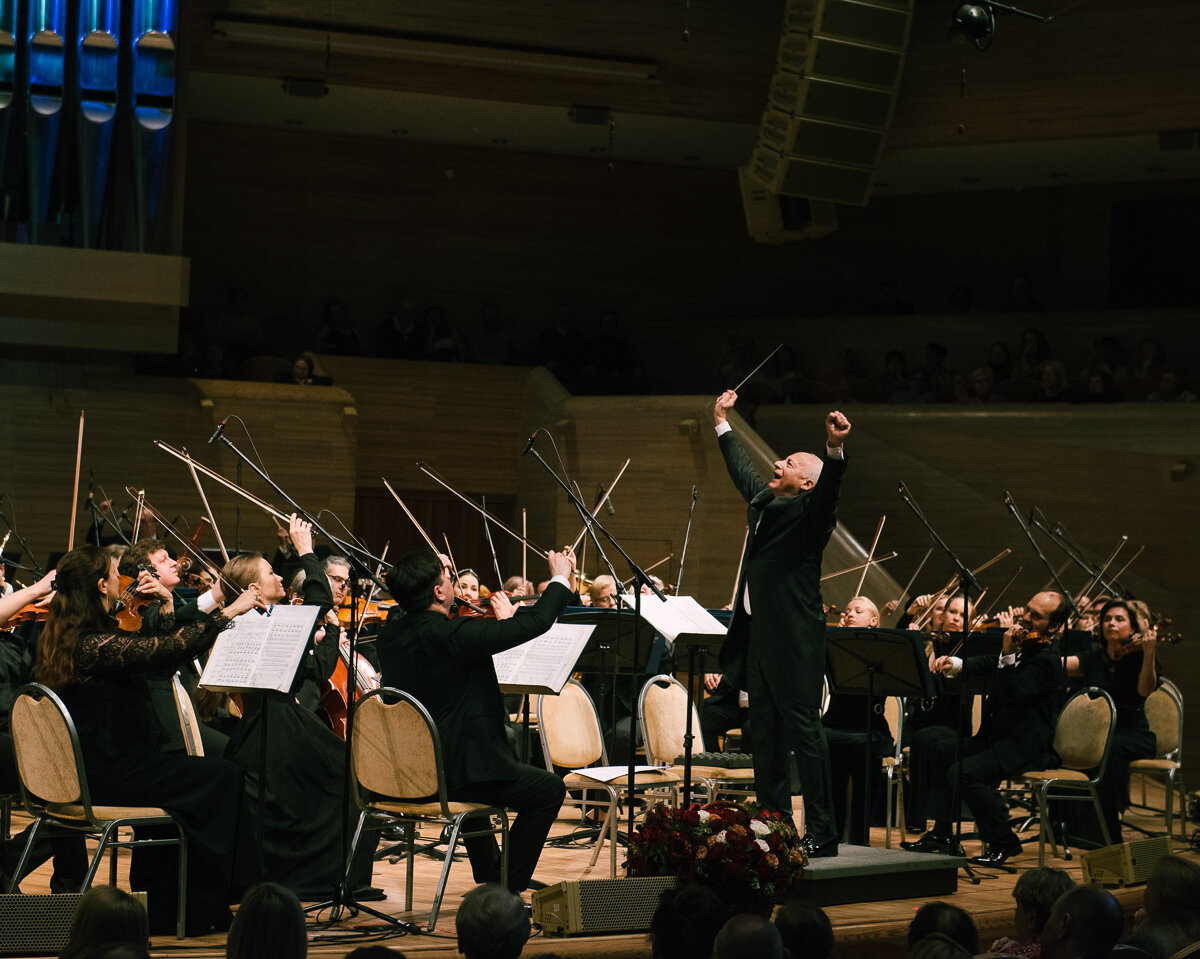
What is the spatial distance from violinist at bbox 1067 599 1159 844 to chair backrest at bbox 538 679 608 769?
7.68ft

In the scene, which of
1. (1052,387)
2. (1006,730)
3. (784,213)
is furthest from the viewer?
(784,213)

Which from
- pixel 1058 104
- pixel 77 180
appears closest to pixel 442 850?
pixel 77 180

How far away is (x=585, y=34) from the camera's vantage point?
38.3 ft

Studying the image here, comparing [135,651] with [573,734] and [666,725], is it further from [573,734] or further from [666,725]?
[666,725]

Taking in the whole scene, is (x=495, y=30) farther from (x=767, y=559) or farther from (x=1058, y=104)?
(x=767, y=559)

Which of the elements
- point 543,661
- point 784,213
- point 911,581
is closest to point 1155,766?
point 911,581

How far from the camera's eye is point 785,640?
497cm

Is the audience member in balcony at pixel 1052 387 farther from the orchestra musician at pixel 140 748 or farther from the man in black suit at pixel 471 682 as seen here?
the orchestra musician at pixel 140 748

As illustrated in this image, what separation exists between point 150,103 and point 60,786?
23.7 ft

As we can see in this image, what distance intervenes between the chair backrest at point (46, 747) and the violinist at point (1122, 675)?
14.6ft

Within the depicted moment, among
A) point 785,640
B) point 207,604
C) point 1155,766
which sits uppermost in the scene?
point 207,604

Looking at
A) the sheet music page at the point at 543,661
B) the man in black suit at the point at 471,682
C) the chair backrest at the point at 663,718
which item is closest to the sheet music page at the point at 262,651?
the man in black suit at the point at 471,682

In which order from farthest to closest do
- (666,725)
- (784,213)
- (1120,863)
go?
1. (784,213)
2. (666,725)
3. (1120,863)

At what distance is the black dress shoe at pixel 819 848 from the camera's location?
5164 mm
